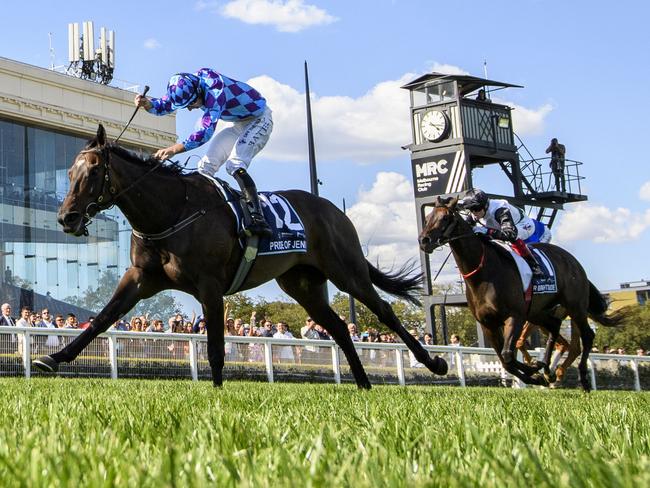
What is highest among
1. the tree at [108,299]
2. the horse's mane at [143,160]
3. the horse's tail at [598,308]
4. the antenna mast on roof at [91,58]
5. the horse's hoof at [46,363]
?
the antenna mast on roof at [91,58]

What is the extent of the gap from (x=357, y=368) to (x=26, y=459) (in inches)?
259

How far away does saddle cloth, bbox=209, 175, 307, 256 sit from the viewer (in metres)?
7.95

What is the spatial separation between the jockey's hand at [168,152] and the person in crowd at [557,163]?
32.4 m

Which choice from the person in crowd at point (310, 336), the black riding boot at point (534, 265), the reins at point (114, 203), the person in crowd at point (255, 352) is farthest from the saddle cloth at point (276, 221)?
the person in crowd at point (310, 336)

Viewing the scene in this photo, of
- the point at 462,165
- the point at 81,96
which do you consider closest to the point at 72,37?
the point at 81,96

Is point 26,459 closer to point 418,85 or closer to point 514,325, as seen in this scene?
point 514,325

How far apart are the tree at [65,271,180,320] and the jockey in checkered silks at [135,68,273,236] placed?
105 feet

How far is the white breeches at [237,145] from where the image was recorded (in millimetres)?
8328

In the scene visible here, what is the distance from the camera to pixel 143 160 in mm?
7758

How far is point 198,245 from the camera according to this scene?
7512 millimetres

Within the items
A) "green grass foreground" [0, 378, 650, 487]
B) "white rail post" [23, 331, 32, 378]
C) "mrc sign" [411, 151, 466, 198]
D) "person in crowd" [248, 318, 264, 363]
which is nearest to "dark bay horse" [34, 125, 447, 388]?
"green grass foreground" [0, 378, 650, 487]

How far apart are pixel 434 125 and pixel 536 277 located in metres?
27.1

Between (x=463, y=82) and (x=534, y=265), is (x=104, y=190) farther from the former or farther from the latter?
(x=463, y=82)

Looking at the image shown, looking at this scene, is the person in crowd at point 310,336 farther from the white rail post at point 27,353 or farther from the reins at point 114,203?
the reins at point 114,203
